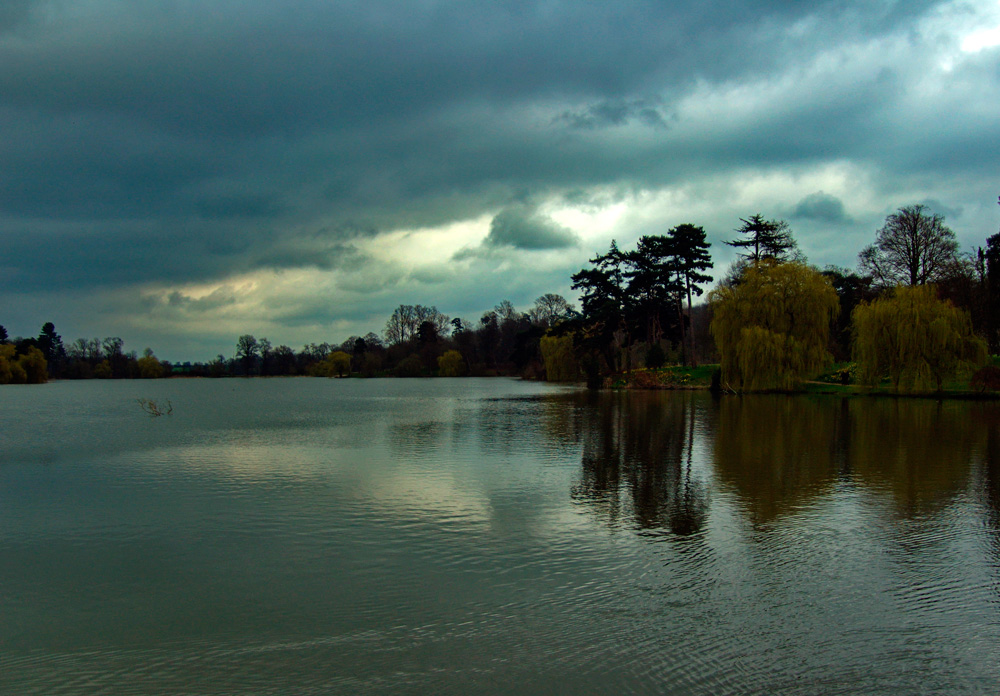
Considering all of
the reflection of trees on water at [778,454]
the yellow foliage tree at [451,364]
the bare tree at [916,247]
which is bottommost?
the reflection of trees on water at [778,454]

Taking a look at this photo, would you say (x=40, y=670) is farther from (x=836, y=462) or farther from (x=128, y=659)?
(x=836, y=462)

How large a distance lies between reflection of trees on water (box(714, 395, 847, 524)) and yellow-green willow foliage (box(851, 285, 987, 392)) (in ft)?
26.4

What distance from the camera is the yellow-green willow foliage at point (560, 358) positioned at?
79625 millimetres

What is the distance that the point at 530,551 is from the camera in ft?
28.9

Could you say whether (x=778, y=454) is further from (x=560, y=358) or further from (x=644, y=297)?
(x=560, y=358)

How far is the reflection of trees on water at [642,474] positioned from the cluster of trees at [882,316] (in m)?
16.1

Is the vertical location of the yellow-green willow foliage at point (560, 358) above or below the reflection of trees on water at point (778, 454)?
above

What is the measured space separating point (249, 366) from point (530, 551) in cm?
14503

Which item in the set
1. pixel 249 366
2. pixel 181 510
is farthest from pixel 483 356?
pixel 181 510

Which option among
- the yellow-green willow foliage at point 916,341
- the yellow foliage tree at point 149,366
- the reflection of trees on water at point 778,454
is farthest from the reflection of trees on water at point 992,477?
the yellow foliage tree at point 149,366

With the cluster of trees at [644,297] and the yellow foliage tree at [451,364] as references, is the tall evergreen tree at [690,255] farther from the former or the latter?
the yellow foliage tree at [451,364]

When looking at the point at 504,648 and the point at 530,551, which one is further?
the point at 530,551

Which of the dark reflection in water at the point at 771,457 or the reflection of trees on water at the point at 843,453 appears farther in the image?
the reflection of trees on water at the point at 843,453

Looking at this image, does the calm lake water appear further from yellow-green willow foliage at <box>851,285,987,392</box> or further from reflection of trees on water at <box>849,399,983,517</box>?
yellow-green willow foliage at <box>851,285,987,392</box>
